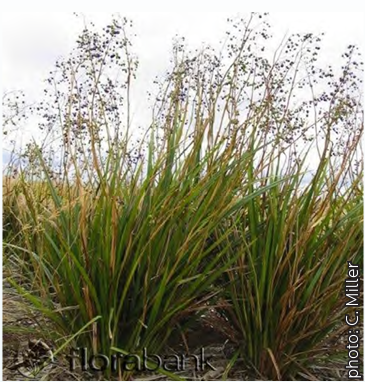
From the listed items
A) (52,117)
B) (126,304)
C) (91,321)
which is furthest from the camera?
(52,117)

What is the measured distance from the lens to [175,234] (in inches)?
102

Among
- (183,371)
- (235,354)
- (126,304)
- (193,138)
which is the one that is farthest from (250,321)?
(193,138)

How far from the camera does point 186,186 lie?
260 cm

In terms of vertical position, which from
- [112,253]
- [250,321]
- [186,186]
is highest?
[186,186]

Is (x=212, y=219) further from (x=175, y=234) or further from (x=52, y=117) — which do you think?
(x=52, y=117)

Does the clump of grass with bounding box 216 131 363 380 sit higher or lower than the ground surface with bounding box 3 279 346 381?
higher

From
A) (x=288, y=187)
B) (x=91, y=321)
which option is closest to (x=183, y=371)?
(x=91, y=321)

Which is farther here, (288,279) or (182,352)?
(182,352)

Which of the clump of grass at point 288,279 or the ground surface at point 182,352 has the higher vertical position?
the clump of grass at point 288,279

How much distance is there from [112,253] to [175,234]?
269 mm

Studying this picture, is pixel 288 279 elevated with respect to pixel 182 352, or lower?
elevated

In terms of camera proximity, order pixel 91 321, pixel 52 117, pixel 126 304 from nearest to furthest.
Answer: pixel 91 321, pixel 126 304, pixel 52 117

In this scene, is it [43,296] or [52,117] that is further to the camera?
[52,117]

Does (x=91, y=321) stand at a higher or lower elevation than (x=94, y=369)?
higher
